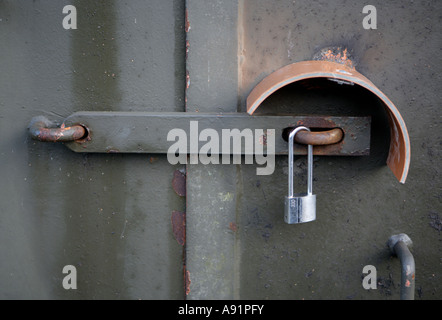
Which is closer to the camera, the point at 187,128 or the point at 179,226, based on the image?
the point at 187,128

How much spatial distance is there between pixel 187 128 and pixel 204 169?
0.14 m

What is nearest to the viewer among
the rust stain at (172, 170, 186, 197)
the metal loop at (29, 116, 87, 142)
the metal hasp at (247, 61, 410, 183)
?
the metal hasp at (247, 61, 410, 183)

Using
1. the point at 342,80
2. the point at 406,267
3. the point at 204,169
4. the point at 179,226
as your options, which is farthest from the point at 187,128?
the point at 406,267

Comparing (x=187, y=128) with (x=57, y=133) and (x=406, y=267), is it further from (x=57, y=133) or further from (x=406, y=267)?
(x=406, y=267)

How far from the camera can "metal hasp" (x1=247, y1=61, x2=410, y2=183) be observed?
2.62 ft

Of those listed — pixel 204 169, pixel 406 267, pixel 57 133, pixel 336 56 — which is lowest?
pixel 406 267

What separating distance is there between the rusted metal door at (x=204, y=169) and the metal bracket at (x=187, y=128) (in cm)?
4

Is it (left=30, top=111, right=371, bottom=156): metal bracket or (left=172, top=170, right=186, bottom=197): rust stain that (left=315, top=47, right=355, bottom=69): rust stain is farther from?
(left=172, top=170, right=186, bottom=197): rust stain

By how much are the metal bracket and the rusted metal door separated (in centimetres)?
4

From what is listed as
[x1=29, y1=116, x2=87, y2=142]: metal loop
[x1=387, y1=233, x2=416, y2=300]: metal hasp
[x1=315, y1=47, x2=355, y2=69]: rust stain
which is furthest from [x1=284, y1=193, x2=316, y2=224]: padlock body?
[x1=29, y1=116, x2=87, y2=142]: metal loop

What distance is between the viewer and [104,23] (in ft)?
3.26

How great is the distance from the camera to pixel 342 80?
840 millimetres

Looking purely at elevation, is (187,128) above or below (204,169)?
above

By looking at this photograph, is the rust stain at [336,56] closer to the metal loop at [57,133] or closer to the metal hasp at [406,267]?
the metal hasp at [406,267]
